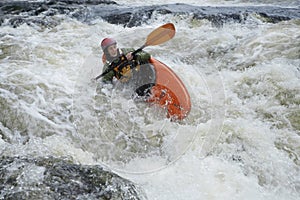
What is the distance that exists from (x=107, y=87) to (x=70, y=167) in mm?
1542

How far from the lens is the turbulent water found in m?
3.15

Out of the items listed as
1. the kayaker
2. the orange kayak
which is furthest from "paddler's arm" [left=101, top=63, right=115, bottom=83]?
the orange kayak

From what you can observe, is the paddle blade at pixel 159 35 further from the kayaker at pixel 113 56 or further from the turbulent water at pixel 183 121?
the turbulent water at pixel 183 121

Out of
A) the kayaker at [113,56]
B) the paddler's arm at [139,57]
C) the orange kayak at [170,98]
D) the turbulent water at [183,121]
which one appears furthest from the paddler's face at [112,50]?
the orange kayak at [170,98]

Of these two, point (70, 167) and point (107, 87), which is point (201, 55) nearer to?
point (107, 87)

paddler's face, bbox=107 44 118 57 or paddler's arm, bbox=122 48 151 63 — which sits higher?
paddler's face, bbox=107 44 118 57

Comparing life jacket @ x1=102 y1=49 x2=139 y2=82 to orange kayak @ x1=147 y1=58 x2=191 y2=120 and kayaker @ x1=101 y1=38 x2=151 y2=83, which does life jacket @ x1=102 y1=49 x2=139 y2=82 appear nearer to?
kayaker @ x1=101 y1=38 x2=151 y2=83

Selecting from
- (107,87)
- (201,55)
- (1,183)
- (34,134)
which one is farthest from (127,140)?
(201,55)

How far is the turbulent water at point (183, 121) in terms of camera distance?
3150 mm

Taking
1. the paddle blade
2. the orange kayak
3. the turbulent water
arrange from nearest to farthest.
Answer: the turbulent water
the orange kayak
the paddle blade

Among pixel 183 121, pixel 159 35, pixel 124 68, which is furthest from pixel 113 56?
pixel 183 121

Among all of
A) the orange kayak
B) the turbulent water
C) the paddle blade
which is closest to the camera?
the turbulent water

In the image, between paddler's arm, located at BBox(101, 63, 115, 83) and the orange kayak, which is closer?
the orange kayak

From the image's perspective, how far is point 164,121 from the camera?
3889 millimetres
